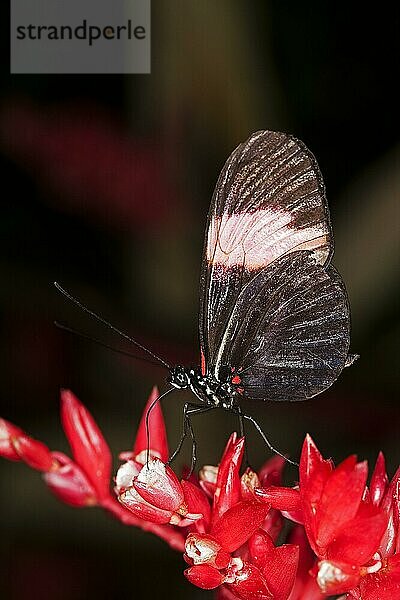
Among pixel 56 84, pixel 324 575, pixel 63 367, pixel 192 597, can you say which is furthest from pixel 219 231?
pixel 56 84

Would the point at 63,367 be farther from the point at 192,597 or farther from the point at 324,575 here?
the point at 324,575

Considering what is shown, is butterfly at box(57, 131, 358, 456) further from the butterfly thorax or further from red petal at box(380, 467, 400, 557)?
red petal at box(380, 467, 400, 557)

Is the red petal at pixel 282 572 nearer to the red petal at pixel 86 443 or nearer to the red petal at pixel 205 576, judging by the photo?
the red petal at pixel 205 576

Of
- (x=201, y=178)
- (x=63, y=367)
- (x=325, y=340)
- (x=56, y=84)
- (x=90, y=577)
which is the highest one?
(x=56, y=84)

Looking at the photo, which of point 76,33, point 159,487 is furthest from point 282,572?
point 76,33

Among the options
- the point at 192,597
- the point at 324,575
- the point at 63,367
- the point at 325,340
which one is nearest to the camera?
the point at 324,575

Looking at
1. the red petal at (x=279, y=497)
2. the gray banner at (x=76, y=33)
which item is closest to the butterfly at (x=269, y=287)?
the red petal at (x=279, y=497)
